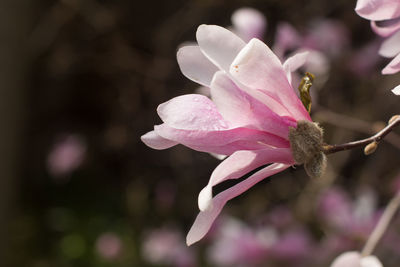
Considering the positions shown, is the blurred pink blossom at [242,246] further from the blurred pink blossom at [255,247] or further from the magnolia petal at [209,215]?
the magnolia petal at [209,215]

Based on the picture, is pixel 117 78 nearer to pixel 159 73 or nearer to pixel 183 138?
pixel 159 73

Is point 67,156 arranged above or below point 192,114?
below

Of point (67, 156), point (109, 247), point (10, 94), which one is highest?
point (10, 94)

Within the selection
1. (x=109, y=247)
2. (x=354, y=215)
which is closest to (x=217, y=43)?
(x=354, y=215)

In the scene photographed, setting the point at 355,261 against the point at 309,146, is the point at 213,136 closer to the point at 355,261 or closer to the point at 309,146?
the point at 309,146

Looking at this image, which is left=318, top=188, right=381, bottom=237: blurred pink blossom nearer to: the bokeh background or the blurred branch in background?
the bokeh background

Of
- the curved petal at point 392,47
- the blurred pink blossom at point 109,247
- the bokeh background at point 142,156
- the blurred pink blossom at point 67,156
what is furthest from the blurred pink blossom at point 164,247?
the curved petal at point 392,47

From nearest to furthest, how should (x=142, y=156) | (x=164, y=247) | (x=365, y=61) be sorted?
(x=365, y=61)
(x=164, y=247)
(x=142, y=156)
